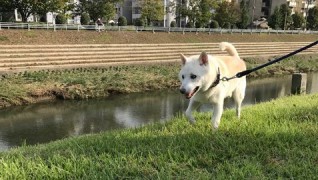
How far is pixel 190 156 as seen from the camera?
400 centimetres

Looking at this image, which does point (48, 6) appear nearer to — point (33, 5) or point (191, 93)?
point (33, 5)

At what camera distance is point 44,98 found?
17.2m

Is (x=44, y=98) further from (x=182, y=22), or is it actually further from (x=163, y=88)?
(x=182, y=22)

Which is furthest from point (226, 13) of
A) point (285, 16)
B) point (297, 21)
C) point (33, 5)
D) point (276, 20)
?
point (33, 5)

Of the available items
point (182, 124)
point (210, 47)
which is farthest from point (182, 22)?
point (182, 124)

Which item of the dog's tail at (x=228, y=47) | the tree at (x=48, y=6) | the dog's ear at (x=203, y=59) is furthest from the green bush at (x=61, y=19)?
the dog's ear at (x=203, y=59)

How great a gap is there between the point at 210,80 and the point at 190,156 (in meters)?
1.22

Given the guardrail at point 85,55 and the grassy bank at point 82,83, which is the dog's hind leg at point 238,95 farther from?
the guardrail at point 85,55

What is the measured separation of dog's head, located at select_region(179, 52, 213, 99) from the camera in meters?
4.47

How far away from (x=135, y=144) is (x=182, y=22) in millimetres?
50455

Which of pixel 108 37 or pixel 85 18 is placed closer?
pixel 108 37

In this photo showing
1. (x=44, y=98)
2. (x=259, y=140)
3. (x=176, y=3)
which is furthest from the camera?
(x=176, y=3)

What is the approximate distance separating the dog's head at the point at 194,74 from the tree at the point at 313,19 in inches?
2453

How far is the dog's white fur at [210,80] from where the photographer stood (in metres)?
4.54
